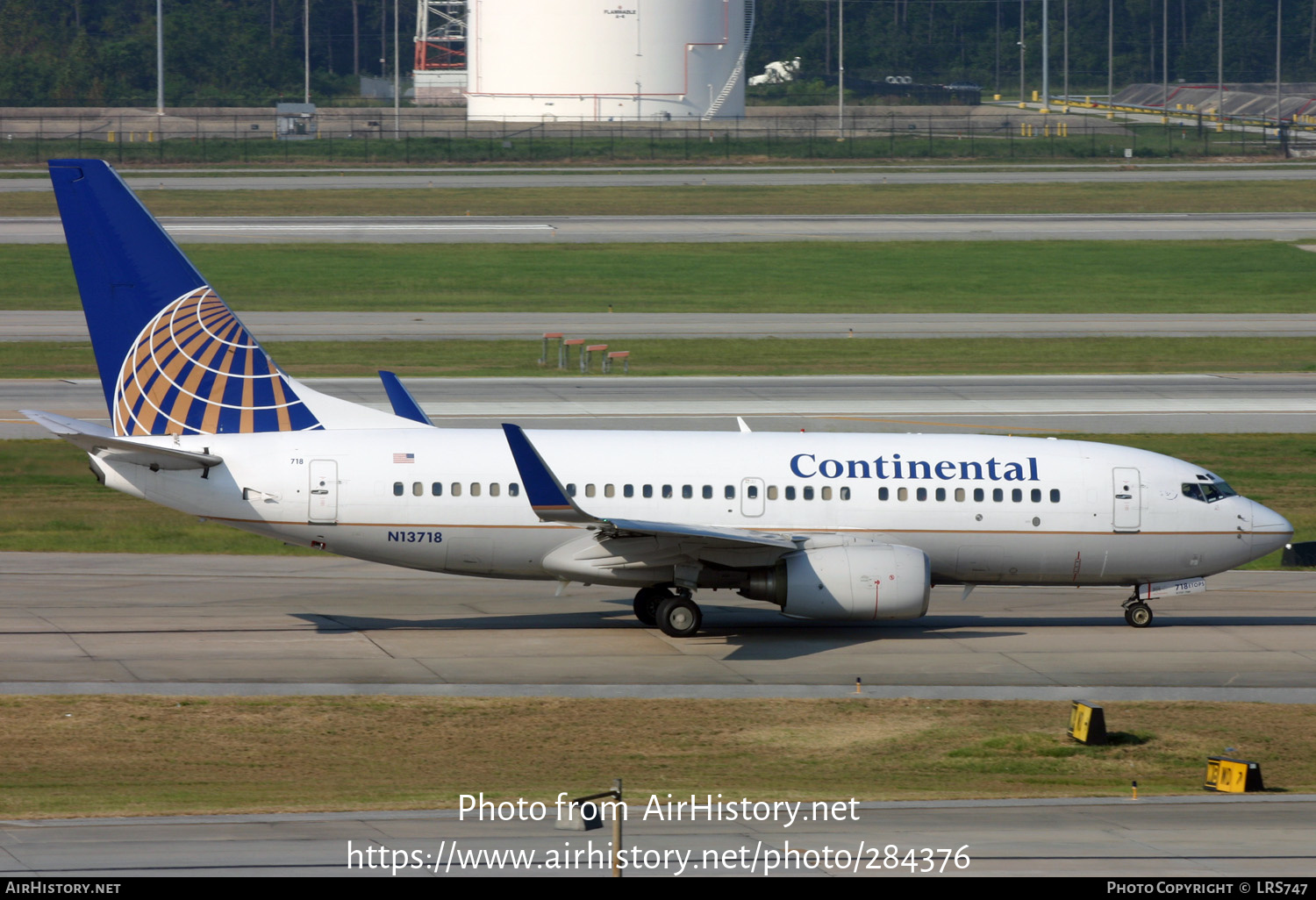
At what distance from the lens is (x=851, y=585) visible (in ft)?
92.0

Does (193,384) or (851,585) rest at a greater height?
(193,384)

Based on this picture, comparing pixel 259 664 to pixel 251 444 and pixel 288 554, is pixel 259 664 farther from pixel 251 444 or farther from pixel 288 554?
pixel 288 554

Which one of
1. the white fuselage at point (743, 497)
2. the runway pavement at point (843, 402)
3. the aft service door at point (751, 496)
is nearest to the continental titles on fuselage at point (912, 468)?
the white fuselage at point (743, 497)

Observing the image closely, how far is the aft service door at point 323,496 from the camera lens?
28500 mm

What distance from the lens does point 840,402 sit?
52156 millimetres

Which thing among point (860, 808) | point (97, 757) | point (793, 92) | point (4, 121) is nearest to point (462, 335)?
point (97, 757)

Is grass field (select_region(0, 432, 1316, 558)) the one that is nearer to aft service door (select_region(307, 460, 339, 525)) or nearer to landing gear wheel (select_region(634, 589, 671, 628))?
aft service door (select_region(307, 460, 339, 525))

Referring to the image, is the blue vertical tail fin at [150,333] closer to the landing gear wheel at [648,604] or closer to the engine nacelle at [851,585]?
the landing gear wheel at [648,604]

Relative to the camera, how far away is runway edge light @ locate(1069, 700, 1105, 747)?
22.8 meters

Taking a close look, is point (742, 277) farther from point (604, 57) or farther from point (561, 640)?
point (604, 57)

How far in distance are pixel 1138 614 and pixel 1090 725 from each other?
8.83 m

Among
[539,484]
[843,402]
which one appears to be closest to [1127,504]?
[539,484]

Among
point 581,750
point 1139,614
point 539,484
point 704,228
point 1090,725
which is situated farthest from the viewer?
point 704,228

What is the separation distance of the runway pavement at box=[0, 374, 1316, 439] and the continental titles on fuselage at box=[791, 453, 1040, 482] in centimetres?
A: 1700
